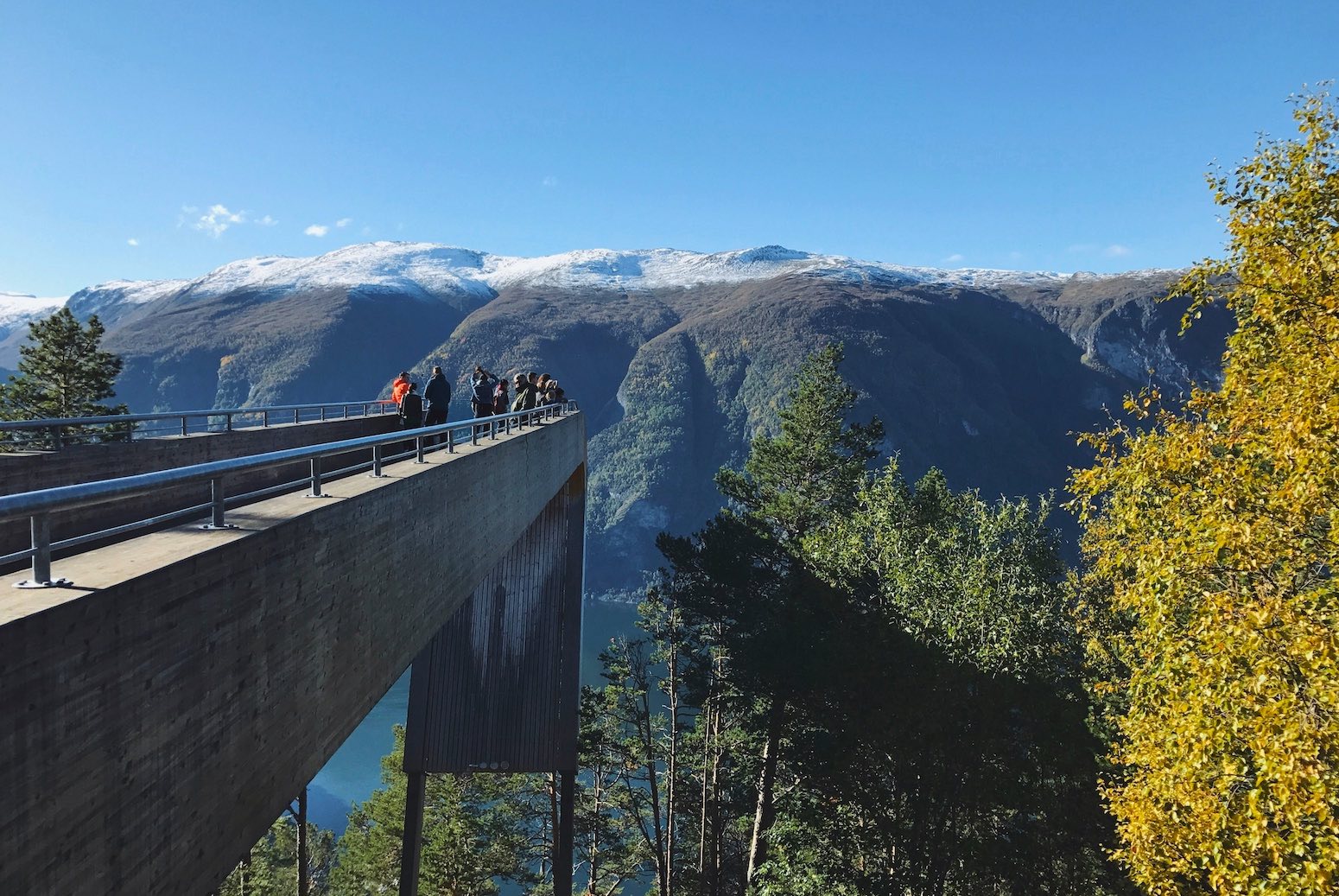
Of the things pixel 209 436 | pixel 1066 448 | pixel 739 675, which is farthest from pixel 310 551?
pixel 1066 448

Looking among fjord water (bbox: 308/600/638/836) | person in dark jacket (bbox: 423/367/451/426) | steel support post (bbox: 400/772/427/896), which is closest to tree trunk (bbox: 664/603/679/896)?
steel support post (bbox: 400/772/427/896)

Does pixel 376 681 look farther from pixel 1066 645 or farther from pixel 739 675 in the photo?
pixel 1066 645

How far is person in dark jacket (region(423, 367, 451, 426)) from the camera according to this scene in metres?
12.2

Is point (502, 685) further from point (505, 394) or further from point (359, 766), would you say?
point (359, 766)

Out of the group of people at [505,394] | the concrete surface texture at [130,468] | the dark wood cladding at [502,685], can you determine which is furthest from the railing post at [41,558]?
the dark wood cladding at [502,685]

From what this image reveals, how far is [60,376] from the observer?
2748cm

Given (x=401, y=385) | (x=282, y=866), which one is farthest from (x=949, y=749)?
(x=282, y=866)

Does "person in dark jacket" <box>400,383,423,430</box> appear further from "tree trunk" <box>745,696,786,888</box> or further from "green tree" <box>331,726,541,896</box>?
"green tree" <box>331,726,541,896</box>

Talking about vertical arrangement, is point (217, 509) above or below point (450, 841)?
above

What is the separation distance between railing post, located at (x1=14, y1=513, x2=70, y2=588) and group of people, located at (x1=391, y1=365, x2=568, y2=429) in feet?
27.2

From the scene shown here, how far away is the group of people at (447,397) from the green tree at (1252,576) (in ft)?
30.0

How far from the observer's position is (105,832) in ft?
9.35

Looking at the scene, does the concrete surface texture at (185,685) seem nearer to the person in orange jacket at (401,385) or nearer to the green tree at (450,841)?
the person in orange jacket at (401,385)

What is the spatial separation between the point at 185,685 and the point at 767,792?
16843 millimetres
